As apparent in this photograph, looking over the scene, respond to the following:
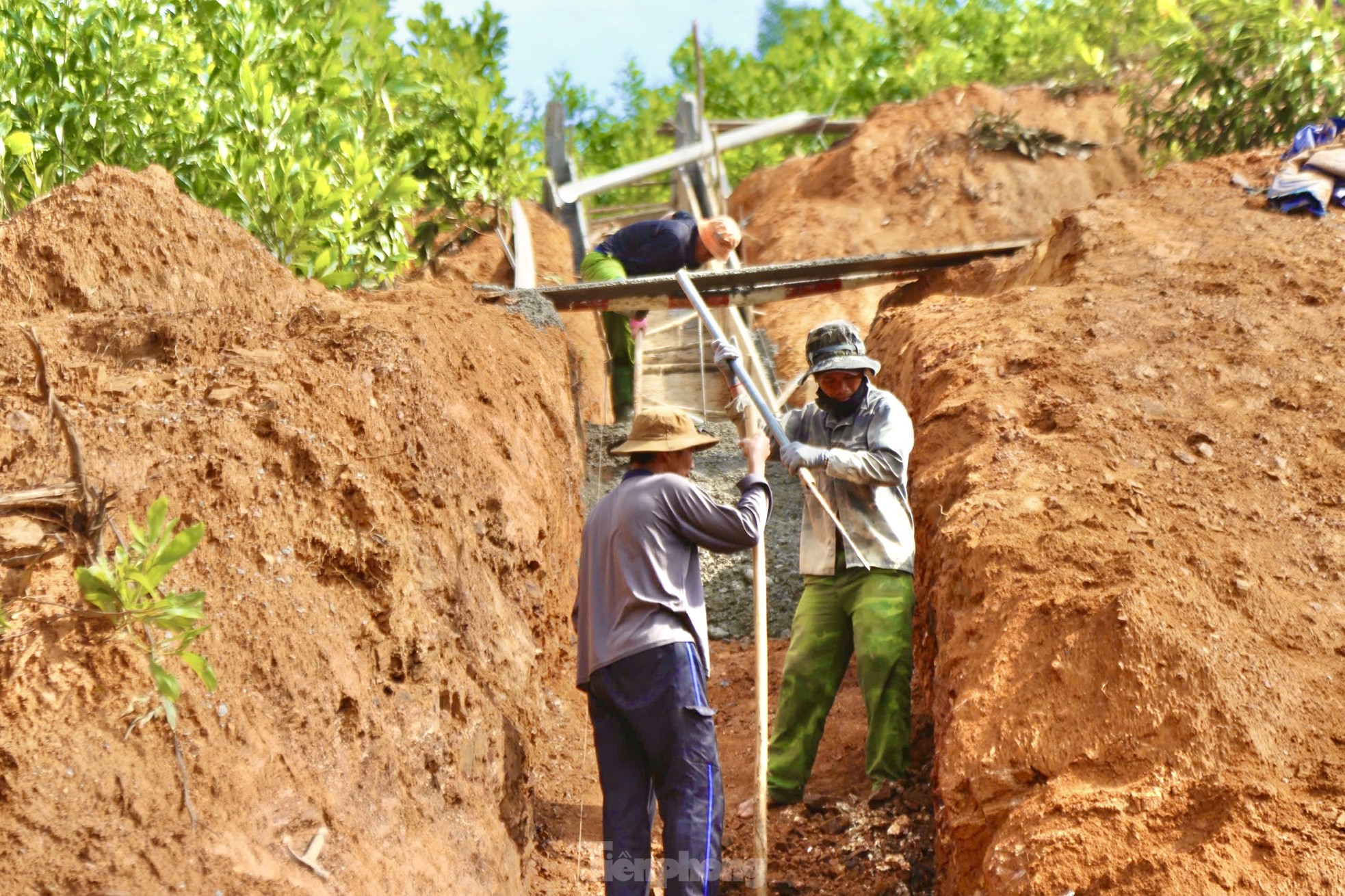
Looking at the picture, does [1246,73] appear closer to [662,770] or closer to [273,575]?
[662,770]

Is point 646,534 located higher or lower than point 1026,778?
higher

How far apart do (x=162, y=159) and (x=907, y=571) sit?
4355 millimetres

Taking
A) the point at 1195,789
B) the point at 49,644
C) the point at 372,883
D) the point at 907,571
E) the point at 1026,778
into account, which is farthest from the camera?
the point at 907,571

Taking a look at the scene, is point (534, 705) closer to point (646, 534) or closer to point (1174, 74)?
point (646, 534)

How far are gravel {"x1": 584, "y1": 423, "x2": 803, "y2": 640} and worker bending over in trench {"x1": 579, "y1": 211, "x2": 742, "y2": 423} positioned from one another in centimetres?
91

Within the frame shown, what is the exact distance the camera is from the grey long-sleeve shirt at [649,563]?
4.48 m

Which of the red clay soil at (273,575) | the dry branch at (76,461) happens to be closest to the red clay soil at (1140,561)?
the red clay soil at (273,575)

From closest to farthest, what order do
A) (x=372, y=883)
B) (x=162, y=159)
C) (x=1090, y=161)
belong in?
(x=372, y=883) → (x=162, y=159) → (x=1090, y=161)

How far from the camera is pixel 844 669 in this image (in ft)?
17.8

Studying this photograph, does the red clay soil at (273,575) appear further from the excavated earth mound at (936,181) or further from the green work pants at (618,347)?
the excavated earth mound at (936,181)

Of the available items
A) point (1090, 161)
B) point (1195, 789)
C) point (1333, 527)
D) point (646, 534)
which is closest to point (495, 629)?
point (646, 534)

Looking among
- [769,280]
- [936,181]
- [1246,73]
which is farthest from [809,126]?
[769,280]

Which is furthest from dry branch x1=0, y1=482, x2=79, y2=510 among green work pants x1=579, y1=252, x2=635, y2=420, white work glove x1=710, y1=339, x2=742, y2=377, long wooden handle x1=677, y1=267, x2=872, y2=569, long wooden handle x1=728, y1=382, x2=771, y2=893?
green work pants x1=579, y1=252, x2=635, y2=420

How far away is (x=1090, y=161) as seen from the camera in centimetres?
1546
